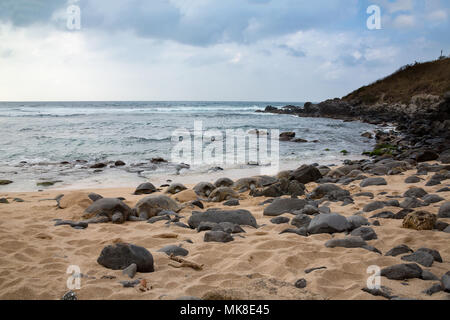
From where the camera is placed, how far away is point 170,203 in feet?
18.5

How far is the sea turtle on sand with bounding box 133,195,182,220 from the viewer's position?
208 inches

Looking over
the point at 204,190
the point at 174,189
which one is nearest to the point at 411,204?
the point at 204,190

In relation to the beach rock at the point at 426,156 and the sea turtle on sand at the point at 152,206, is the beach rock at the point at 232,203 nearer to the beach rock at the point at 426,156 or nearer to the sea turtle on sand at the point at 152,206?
the sea turtle on sand at the point at 152,206

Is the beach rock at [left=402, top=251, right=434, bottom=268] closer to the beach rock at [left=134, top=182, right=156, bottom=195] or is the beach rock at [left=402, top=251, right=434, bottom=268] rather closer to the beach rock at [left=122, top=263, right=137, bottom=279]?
the beach rock at [left=122, top=263, right=137, bottom=279]

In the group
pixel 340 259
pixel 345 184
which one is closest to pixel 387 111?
pixel 345 184

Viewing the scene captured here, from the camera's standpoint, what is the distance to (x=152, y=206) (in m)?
5.43

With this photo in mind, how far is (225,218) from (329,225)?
1433 mm

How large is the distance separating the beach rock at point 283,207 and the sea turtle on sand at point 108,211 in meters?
2.22

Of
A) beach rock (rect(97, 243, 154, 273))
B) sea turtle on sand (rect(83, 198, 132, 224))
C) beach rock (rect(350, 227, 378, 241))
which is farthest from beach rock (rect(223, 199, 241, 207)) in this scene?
beach rock (rect(97, 243, 154, 273))

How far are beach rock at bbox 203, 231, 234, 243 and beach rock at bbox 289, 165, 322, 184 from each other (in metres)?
4.66

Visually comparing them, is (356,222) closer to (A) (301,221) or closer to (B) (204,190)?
(A) (301,221)

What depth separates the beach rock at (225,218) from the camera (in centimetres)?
462

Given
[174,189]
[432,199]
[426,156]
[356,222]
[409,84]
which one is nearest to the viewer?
[356,222]
